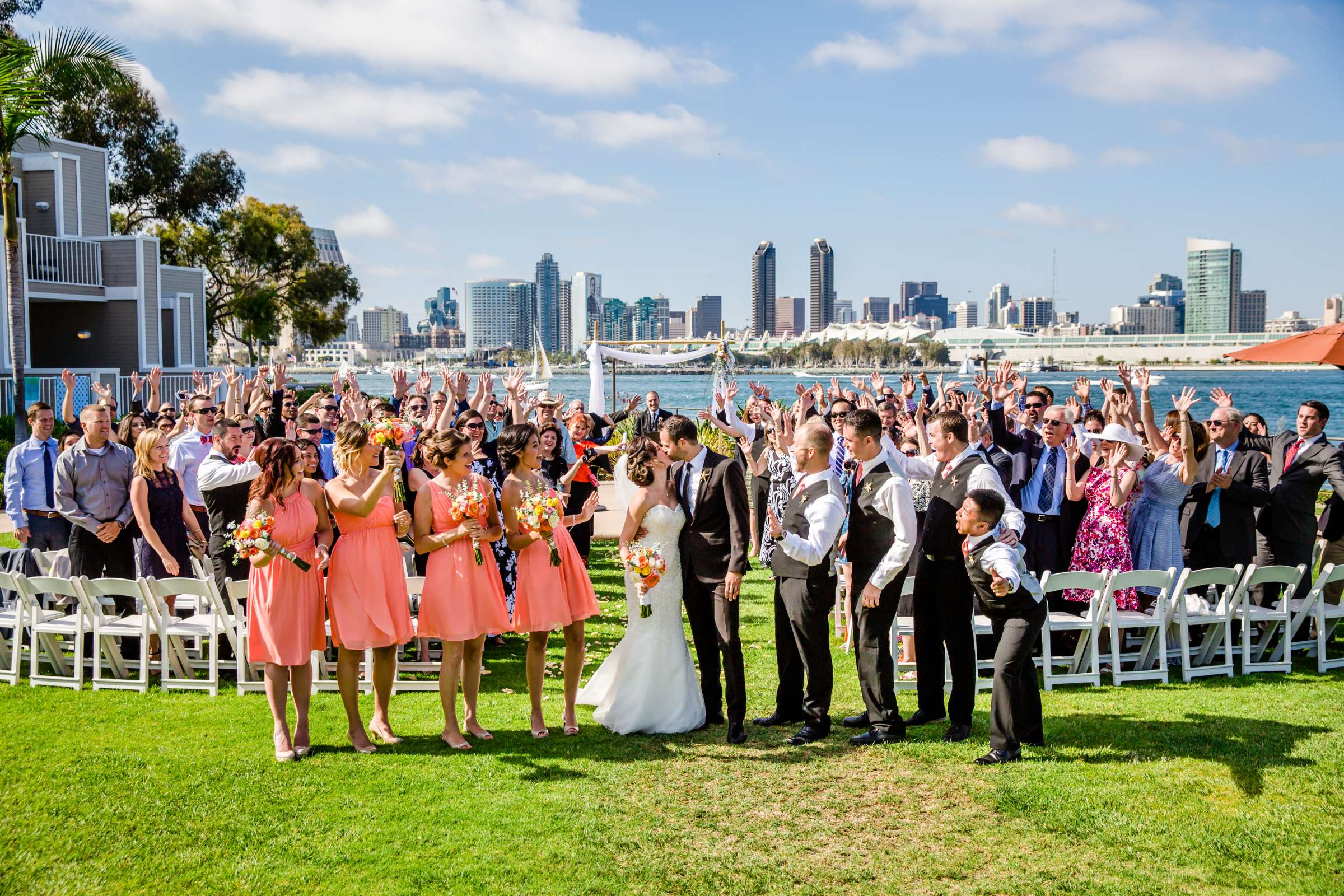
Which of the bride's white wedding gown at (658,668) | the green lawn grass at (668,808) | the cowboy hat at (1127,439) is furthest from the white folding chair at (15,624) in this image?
the cowboy hat at (1127,439)

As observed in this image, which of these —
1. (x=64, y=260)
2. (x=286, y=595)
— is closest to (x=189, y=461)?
(x=286, y=595)

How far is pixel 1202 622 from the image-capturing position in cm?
771

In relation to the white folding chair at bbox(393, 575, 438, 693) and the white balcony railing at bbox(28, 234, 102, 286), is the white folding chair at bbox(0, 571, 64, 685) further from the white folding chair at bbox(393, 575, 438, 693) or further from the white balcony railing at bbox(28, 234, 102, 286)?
the white balcony railing at bbox(28, 234, 102, 286)

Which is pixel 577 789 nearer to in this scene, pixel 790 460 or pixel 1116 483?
pixel 790 460

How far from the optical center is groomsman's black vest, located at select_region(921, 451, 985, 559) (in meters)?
6.36

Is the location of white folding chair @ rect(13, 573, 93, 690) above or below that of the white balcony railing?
below

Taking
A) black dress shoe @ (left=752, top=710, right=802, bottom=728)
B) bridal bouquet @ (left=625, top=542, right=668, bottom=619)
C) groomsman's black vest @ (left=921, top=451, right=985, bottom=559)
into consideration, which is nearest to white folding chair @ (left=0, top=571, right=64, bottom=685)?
bridal bouquet @ (left=625, top=542, right=668, bottom=619)

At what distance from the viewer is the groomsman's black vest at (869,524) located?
6.36 meters

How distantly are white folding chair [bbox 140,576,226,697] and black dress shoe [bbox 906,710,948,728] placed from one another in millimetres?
4881

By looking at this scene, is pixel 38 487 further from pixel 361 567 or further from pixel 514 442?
pixel 514 442

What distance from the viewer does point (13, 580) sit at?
303 inches

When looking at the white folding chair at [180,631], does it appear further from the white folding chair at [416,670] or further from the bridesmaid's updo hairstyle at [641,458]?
the bridesmaid's updo hairstyle at [641,458]

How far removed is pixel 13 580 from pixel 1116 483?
853 centimetres

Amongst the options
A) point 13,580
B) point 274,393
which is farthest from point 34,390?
point 13,580
